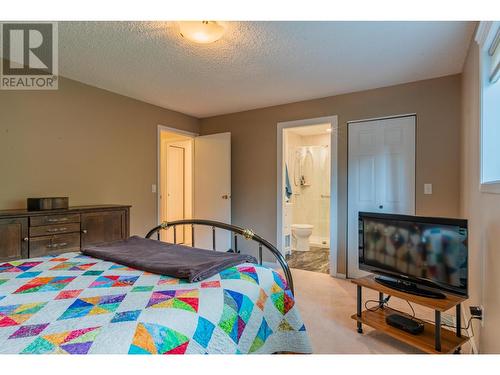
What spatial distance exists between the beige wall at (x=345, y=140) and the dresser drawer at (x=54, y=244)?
2340mm

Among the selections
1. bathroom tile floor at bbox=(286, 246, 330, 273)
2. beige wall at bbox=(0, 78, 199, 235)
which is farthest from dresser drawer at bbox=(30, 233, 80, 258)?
bathroom tile floor at bbox=(286, 246, 330, 273)

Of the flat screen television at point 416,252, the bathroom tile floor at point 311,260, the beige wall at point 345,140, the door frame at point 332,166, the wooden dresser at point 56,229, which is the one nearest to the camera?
the flat screen television at point 416,252

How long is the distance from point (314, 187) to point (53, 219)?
4.60 metres

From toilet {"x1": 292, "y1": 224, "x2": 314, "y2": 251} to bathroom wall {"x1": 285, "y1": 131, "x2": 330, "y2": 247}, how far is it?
61cm

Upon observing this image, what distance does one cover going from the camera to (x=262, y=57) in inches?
102

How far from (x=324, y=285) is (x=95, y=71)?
3406 millimetres

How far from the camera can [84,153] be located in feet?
10.8

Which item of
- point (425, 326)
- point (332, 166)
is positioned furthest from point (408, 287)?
point (332, 166)

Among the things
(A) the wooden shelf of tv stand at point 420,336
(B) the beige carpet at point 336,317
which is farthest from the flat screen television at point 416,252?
(B) the beige carpet at point 336,317

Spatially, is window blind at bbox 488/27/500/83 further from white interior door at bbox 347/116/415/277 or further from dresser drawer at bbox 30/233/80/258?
dresser drawer at bbox 30/233/80/258

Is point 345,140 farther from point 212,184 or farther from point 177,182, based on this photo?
point 177,182

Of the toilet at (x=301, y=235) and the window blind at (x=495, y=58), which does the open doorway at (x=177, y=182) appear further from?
the window blind at (x=495, y=58)

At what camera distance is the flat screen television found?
1.89 meters

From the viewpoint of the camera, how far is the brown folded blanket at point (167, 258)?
56.6 inches
